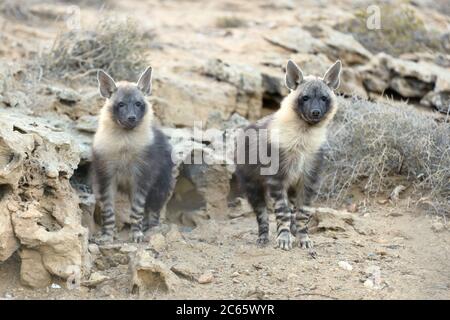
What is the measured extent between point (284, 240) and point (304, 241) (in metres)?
0.21

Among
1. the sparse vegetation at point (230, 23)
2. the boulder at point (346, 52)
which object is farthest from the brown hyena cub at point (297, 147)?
the sparse vegetation at point (230, 23)

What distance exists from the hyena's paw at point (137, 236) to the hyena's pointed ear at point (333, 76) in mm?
2445

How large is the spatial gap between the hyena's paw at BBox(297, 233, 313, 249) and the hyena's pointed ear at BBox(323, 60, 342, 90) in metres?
1.53

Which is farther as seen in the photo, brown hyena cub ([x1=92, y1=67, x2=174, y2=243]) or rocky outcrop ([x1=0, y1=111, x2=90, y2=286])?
brown hyena cub ([x1=92, y1=67, x2=174, y2=243])

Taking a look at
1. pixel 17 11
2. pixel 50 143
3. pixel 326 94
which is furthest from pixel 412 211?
pixel 17 11

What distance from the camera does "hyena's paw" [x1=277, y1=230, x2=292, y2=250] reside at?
6590 mm

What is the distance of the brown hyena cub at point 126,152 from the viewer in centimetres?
734

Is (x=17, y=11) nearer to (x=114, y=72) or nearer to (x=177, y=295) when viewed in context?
(x=114, y=72)

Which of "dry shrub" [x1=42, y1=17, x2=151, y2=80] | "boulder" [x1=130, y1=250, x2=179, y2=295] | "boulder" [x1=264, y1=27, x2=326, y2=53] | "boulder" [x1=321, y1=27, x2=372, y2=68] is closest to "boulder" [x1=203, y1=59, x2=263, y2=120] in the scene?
"dry shrub" [x1=42, y1=17, x2=151, y2=80]

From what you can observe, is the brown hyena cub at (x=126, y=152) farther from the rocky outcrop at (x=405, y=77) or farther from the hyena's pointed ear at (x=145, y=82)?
the rocky outcrop at (x=405, y=77)

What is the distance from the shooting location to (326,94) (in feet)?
22.3

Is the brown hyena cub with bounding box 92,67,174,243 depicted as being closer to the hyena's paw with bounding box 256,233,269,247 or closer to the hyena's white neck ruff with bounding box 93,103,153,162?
the hyena's white neck ruff with bounding box 93,103,153,162

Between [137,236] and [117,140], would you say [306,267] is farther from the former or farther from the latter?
[117,140]

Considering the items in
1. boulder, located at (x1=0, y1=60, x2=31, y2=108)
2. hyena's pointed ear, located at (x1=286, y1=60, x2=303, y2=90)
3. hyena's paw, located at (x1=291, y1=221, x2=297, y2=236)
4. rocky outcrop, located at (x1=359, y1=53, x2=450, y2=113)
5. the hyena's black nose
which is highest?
hyena's pointed ear, located at (x1=286, y1=60, x2=303, y2=90)
